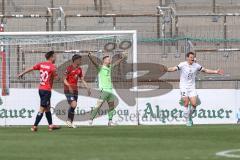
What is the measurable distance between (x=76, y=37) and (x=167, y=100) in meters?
3.60

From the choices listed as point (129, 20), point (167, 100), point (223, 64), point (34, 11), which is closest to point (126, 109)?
point (167, 100)

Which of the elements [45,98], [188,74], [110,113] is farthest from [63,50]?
[45,98]

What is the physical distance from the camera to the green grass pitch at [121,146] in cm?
1028

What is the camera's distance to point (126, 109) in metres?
21.2

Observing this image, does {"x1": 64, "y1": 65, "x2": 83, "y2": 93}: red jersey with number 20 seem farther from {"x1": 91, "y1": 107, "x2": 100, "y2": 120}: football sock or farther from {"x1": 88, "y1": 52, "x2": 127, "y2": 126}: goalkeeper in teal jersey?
{"x1": 91, "y1": 107, "x2": 100, "y2": 120}: football sock

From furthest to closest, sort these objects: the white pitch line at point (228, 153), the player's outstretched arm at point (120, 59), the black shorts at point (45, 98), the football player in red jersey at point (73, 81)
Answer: the player's outstretched arm at point (120, 59) < the football player in red jersey at point (73, 81) < the black shorts at point (45, 98) < the white pitch line at point (228, 153)

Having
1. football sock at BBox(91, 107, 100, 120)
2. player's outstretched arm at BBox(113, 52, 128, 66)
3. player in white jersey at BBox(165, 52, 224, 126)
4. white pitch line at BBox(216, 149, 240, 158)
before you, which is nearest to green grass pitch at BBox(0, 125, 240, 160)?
white pitch line at BBox(216, 149, 240, 158)

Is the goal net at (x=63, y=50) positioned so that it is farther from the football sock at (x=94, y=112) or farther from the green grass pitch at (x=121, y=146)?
the green grass pitch at (x=121, y=146)

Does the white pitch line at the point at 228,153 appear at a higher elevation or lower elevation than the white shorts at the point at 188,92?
lower

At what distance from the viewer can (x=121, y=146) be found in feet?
39.4

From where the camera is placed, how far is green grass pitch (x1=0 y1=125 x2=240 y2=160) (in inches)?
405

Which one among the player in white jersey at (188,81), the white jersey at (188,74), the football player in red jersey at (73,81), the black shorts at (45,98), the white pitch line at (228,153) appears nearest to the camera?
the white pitch line at (228,153)

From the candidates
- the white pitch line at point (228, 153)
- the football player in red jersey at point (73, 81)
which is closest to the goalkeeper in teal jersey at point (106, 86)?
the football player in red jersey at point (73, 81)

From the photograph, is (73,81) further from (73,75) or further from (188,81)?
(188,81)
